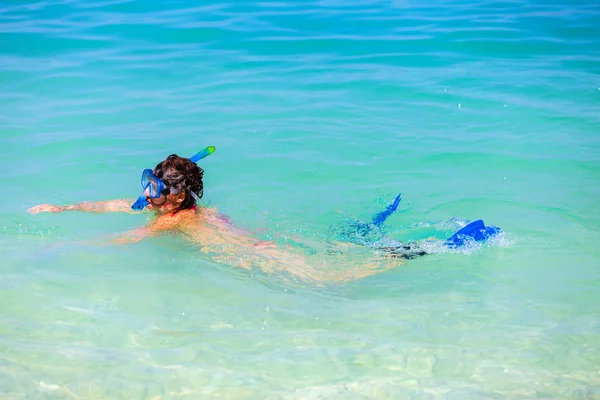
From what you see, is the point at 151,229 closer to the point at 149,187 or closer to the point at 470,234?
the point at 149,187

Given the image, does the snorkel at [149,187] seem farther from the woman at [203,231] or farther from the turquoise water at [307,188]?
the turquoise water at [307,188]

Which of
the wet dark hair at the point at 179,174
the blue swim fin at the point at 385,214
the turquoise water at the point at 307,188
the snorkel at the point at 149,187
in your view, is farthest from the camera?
the blue swim fin at the point at 385,214

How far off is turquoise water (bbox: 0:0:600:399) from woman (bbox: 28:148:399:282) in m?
0.12

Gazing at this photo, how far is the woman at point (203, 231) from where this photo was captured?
4.83m

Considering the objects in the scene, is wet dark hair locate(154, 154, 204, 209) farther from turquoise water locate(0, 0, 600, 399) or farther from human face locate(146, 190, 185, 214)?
turquoise water locate(0, 0, 600, 399)

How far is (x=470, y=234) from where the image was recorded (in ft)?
16.6

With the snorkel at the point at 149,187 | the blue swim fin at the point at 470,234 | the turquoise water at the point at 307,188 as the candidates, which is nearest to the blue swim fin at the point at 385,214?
the turquoise water at the point at 307,188

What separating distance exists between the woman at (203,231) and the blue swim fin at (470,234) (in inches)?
18.1

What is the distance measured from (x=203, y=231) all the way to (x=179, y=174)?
0.44 meters

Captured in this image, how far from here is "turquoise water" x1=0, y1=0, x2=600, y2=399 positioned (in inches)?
148

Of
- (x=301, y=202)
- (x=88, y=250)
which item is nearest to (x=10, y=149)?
(x=88, y=250)

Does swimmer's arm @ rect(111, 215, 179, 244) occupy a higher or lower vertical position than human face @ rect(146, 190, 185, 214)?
lower

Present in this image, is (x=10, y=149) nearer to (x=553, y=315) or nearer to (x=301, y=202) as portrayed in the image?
(x=301, y=202)

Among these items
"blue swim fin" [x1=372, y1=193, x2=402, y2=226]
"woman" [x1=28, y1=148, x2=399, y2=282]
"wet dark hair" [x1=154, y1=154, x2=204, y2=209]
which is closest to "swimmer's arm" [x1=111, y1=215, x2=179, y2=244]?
"woman" [x1=28, y1=148, x2=399, y2=282]
